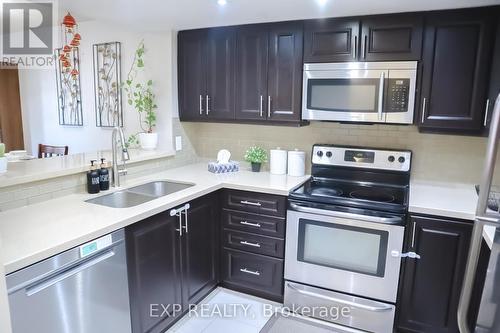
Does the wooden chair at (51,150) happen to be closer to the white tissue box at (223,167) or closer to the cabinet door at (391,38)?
the white tissue box at (223,167)

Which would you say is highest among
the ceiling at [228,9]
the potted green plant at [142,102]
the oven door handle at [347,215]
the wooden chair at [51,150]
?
the ceiling at [228,9]

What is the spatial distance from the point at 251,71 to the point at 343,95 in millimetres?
766

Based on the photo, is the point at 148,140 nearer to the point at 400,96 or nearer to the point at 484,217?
the point at 400,96

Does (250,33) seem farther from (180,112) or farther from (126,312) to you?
(126,312)

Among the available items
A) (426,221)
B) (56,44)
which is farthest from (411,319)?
(56,44)

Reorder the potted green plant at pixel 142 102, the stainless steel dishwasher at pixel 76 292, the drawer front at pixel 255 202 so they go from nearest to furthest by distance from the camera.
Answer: the stainless steel dishwasher at pixel 76 292
the drawer front at pixel 255 202
the potted green plant at pixel 142 102

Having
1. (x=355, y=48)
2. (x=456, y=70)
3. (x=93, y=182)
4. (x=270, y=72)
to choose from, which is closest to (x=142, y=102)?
(x=93, y=182)

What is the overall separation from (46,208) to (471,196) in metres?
2.68

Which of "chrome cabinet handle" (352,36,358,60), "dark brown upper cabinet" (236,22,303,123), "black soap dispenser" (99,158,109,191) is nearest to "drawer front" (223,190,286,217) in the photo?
"dark brown upper cabinet" (236,22,303,123)

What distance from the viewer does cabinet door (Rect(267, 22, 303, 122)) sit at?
2572mm

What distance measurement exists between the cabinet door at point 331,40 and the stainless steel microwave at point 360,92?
6 cm

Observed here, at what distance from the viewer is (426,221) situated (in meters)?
2.11

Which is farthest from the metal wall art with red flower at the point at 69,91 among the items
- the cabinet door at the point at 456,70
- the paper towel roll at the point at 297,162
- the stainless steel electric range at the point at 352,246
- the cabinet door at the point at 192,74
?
the cabinet door at the point at 456,70

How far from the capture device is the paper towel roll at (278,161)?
2.90 m
